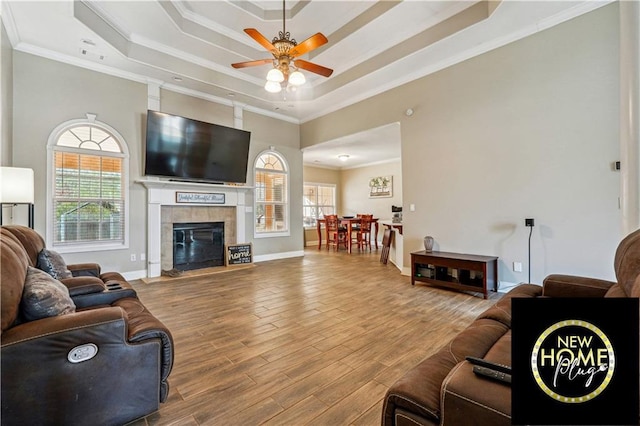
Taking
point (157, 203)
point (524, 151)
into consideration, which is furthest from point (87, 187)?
point (524, 151)

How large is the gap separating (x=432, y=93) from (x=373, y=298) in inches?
132

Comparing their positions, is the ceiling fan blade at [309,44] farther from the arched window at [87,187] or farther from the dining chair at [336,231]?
the dining chair at [336,231]

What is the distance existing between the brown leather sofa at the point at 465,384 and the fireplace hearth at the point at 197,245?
511 centimetres

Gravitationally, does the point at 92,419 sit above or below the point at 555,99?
below

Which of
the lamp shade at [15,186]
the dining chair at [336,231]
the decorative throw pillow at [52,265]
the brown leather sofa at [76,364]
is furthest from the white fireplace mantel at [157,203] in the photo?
the dining chair at [336,231]

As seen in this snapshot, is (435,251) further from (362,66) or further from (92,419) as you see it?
(92,419)

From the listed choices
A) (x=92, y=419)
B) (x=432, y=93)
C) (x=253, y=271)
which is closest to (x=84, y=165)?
(x=253, y=271)

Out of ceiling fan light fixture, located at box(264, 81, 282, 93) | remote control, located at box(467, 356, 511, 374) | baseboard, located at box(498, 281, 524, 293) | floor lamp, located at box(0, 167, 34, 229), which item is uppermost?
ceiling fan light fixture, located at box(264, 81, 282, 93)

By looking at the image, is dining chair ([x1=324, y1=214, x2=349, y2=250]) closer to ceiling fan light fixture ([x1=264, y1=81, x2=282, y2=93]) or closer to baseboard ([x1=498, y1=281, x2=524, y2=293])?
baseboard ([x1=498, y1=281, x2=524, y2=293])

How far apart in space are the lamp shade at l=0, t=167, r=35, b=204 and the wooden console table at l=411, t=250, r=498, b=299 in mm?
4612

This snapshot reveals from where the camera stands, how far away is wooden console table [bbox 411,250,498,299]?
142 inches

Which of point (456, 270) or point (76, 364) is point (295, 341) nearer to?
point (76, 364)

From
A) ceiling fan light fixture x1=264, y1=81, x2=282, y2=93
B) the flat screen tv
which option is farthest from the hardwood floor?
ceiling fan light fixture x1=264, y1=81, x2=282, y2=93

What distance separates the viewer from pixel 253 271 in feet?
17.6
